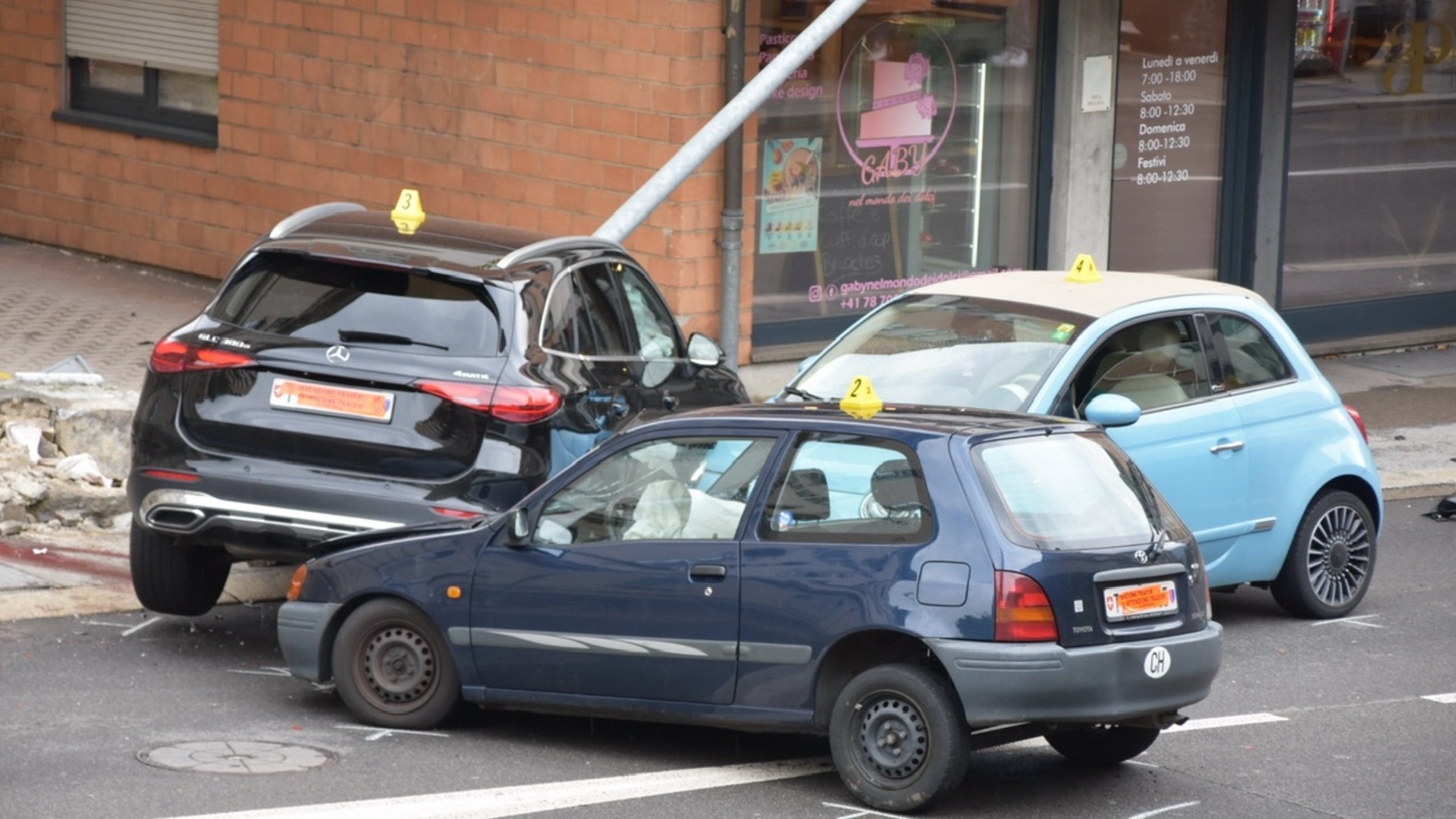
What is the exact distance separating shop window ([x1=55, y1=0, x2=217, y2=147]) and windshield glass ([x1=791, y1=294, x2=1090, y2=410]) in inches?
350

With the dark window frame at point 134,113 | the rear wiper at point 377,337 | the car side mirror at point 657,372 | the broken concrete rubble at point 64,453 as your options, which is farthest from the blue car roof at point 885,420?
the dark window frame at point 134,113

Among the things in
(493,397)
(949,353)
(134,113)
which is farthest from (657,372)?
(134,113)

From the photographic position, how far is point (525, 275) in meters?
8.94

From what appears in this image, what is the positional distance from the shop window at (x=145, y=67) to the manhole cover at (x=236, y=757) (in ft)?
35.3

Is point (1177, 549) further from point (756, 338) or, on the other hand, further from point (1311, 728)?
point (756, 338)

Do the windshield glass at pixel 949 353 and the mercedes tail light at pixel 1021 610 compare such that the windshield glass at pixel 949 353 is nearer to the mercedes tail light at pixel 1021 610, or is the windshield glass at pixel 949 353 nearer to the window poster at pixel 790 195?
the mercedes tail light at pixel 1021 610

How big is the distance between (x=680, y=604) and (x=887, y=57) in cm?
890

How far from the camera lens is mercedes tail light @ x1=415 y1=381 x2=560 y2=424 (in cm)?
848

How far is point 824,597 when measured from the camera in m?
7.07

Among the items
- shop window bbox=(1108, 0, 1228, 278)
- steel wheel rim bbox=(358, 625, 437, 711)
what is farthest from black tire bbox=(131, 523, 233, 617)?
shop window bbox=(1108, 0, 1228, 278)

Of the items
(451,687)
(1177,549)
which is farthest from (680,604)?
(1177,549)

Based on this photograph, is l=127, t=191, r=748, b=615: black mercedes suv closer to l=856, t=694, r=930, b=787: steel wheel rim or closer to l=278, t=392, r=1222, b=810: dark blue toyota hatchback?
l=278, t=392, r=1222, b=810: dark blue toyota hatchback

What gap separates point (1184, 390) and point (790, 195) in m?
5.53

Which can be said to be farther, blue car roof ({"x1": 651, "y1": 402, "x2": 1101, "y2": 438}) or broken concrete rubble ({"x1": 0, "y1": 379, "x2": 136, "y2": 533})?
broken concrete rubble ({"x1": 0, "y1": 379, "x2": 136, "y2": 533})
